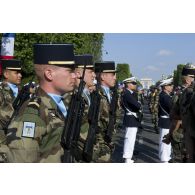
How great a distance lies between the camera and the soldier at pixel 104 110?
4828mm

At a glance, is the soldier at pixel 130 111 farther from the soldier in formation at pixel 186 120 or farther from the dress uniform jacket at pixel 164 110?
the soldier in formation at pixel 186 120

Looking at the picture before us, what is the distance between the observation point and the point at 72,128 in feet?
8.96

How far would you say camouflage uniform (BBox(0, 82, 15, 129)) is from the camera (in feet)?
18.4

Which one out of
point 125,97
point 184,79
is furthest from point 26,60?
point 184,79

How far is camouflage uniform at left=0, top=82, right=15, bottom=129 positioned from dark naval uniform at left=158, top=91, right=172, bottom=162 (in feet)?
11.3

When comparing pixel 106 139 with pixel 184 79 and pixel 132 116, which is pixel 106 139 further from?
pixel 132 116

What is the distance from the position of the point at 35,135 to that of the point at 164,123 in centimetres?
630

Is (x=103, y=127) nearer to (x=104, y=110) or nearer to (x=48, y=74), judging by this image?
(x=104, y=110)

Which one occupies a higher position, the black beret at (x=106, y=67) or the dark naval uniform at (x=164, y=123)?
the black beret at (x=106, y=67)

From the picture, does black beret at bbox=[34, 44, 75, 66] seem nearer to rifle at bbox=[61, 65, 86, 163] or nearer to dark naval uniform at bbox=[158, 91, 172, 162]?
rifle at bbox=[61, 65, 86, 163]

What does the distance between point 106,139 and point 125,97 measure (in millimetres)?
4046

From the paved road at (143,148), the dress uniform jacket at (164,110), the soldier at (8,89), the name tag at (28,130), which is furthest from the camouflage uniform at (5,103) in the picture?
the dress uniform jacket at (164,110)

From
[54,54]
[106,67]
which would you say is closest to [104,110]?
[106,67]
